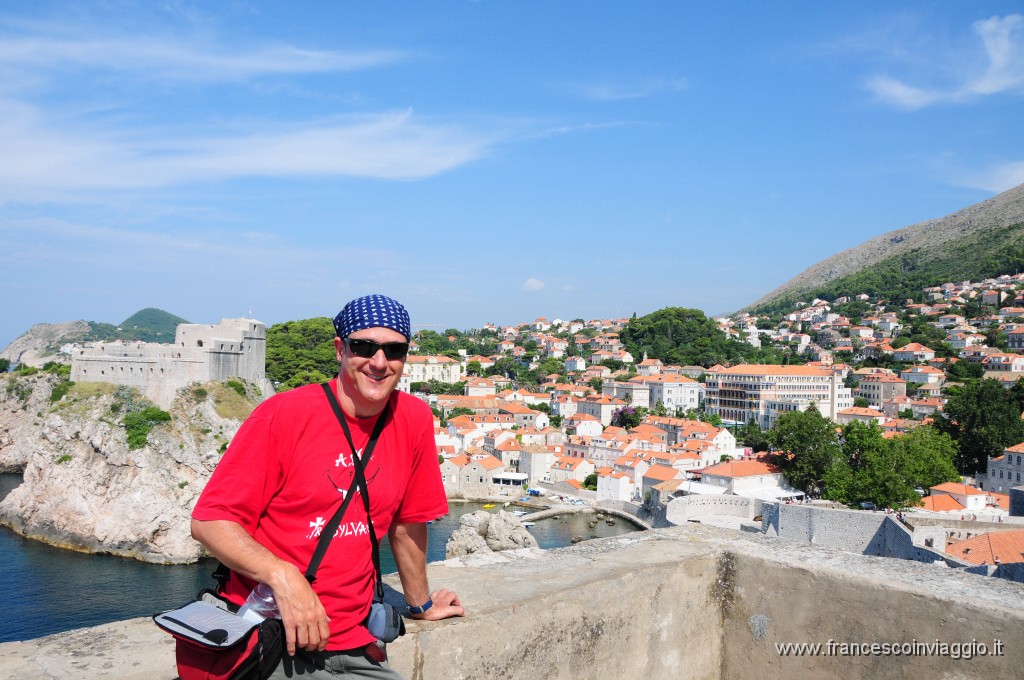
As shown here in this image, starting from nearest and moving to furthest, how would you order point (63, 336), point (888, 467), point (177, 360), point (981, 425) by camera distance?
point (888, 467) → point (177, 360) → point (981, 425) → point (63, 336)

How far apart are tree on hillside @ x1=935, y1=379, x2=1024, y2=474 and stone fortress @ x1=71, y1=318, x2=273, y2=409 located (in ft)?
96.6

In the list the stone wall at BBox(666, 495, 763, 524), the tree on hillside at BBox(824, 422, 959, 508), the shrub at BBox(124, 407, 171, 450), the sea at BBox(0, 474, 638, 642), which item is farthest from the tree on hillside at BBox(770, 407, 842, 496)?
the shrub at BBox(124, 407, 171, 450)

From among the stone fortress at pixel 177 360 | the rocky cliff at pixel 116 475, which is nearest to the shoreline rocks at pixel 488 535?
the rocky cliff at pixel 116 475

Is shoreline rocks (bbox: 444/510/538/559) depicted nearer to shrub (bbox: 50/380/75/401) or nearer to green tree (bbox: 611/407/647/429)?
shrub (bbox: 50/380/75/401)

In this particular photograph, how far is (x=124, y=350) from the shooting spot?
94.5 ft

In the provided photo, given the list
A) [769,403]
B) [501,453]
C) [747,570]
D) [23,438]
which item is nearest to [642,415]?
[769,403]

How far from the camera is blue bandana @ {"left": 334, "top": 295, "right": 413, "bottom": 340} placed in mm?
1673

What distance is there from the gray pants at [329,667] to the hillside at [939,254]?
94.3 m

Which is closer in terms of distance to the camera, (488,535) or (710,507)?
(488,535)

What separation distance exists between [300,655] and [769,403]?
2037 inches

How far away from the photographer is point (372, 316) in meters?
1.68

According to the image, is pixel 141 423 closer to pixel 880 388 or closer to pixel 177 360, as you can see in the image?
pixel 177 360

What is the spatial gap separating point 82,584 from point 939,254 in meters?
108

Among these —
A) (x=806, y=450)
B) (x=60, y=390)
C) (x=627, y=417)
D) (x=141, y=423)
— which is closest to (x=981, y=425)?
(x=806, y=450)
